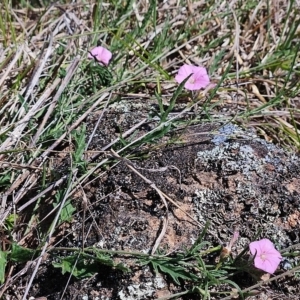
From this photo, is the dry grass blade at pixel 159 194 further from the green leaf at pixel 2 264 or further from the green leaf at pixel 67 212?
the green leaf at pixel 2 264

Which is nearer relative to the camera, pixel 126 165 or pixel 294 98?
pixel 126 165

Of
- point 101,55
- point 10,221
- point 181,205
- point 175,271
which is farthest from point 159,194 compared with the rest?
point 101,55

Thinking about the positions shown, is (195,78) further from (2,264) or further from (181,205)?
(2,264)

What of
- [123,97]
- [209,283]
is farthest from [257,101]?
[209,283]

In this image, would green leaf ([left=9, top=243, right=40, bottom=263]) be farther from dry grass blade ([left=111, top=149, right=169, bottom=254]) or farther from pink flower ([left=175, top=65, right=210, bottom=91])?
pink flower ([left=175, top=65, right=210, bottom=91])

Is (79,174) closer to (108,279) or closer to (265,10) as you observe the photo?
(108,279)

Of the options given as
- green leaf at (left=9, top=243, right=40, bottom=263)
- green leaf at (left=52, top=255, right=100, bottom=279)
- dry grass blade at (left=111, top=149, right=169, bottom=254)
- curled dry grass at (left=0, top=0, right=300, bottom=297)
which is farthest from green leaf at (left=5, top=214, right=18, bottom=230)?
dry grass blade at (left=111, top=149, right=169, bottom=254)
